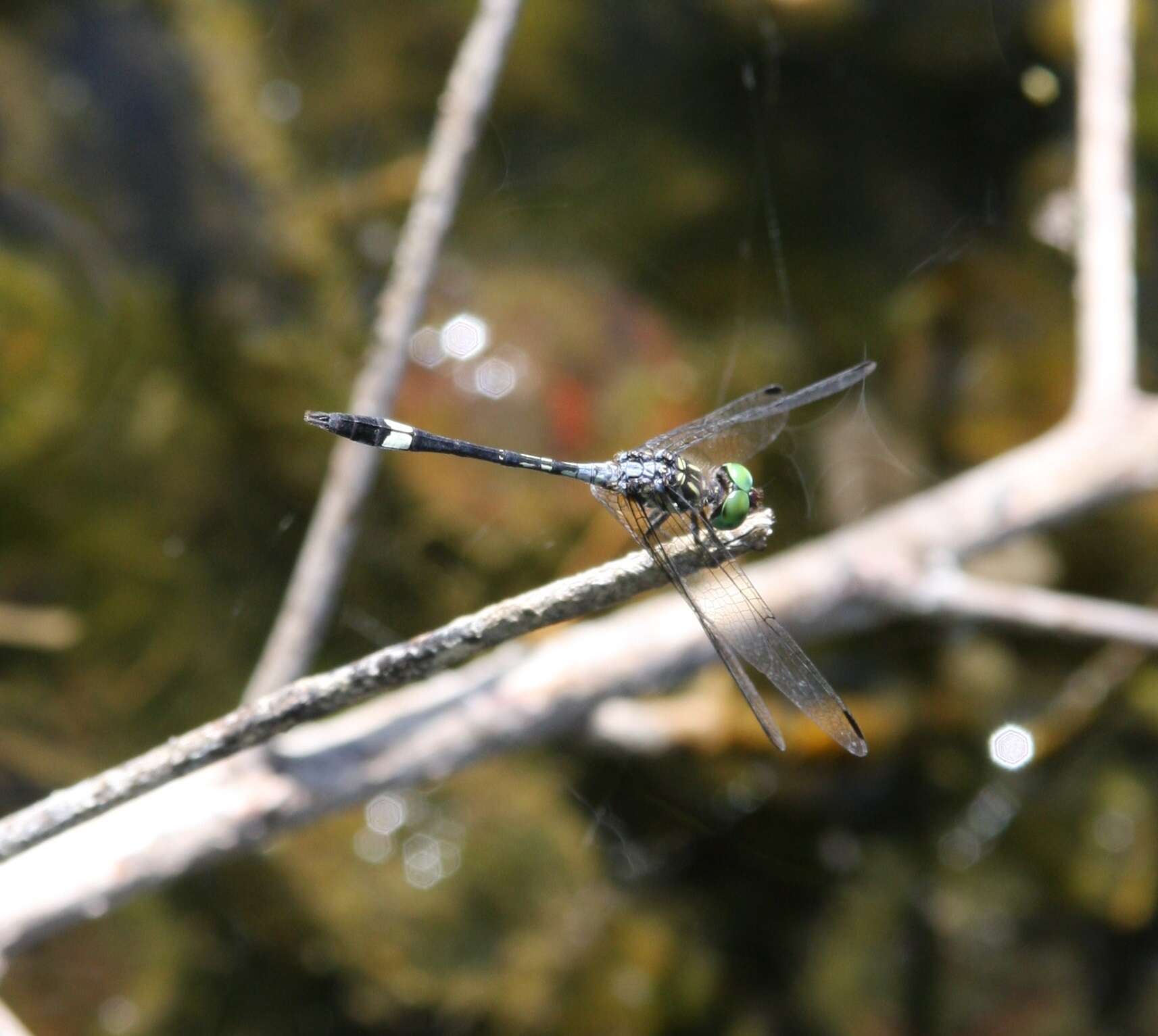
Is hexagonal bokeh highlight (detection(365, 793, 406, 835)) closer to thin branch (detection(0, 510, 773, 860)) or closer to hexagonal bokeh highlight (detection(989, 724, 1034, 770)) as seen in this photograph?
thin branch (detection(0, 510, 773, 860))

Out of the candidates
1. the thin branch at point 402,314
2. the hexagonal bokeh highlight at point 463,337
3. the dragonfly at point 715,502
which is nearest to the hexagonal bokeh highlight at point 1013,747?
the dragonfly at point 715,502

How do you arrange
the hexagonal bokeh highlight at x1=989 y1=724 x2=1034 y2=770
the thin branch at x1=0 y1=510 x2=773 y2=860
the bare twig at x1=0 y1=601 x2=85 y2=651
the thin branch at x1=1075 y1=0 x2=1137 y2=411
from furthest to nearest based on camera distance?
the hexagonal bokeh highlight at x1=989 y1=724 x2=1034 y2=770
the bare twig at x1=0 y1=601 x2=85 y2=651
the thin branch at x1=1075 y1=0 x2=1137 y2=411
the thin branch at x1=0 y1=510 x2=773 y2=860

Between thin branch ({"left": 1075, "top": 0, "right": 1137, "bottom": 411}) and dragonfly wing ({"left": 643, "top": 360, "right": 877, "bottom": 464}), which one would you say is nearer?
dragonfly wing ({"left": 643, "top": 360, "right": 877, "bottom": 464})

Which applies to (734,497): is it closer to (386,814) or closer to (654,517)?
(654,517)

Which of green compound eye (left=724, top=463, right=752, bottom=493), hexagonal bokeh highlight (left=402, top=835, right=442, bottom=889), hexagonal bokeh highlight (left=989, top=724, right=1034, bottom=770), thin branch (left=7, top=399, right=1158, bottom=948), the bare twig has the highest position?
the bare twig

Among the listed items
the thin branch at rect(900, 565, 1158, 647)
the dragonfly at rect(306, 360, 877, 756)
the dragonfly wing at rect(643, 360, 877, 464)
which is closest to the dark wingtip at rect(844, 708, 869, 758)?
the dragonfly at rect(306, 360, 877, 756)

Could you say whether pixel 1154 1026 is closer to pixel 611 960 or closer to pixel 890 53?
pixel 611 960

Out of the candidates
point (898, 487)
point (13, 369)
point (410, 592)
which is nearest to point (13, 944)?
point (410, 592)
